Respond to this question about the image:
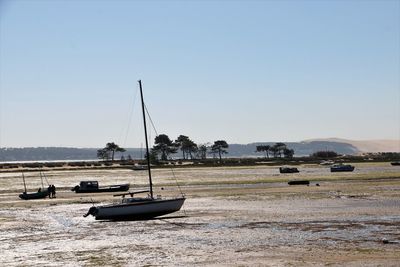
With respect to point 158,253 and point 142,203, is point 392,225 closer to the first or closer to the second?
point 158,253

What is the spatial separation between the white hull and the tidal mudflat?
0.74m

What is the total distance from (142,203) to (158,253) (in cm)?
1541

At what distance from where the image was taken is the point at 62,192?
76.4 metres

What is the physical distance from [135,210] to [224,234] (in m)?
12.1

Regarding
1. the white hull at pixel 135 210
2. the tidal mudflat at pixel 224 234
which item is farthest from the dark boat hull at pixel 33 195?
the white hull at pixel 135 210

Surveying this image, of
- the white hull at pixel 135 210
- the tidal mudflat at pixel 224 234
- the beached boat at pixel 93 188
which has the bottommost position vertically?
the tidal mudflat at pixel 224 234

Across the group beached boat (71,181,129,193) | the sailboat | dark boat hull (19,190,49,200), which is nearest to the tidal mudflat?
the sailboat

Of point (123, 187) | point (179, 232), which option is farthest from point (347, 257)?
point (123, 187)

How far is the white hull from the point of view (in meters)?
44.3

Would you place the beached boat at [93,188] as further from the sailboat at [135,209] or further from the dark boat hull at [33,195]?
the sailboat at [135,209]

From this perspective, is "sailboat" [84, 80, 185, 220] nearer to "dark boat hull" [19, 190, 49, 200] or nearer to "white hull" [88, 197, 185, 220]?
"white hull" [88, 197, 185, 220]

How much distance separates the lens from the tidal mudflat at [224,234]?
89.8ft

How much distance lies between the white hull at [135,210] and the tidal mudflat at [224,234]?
0.74m

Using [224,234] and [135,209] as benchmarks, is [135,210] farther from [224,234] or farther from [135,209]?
[224,234]
